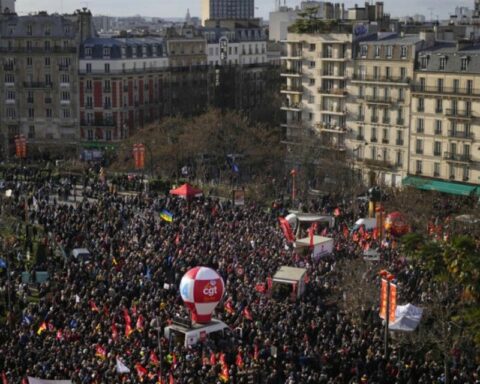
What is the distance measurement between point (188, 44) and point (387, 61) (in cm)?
3298

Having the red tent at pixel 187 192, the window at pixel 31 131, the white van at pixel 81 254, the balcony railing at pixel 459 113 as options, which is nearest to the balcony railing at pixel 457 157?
the balcony railing at pixel 459 113

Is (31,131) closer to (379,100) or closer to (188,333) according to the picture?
(379,100)

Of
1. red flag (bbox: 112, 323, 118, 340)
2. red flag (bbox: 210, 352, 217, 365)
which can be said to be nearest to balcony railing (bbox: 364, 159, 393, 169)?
red flag (bbox: 112, 323, 118, 340)

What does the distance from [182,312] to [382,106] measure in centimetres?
4008

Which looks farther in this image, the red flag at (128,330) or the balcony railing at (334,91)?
the balcony railing at (334,91)

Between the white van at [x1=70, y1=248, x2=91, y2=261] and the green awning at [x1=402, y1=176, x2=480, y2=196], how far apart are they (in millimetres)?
27580

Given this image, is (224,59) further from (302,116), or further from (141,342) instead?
(141,342)

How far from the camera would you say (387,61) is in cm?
7006

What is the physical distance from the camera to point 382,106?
71.2m

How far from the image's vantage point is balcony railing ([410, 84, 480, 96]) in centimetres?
6375

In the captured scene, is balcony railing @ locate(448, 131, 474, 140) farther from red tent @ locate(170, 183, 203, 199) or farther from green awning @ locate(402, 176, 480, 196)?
red tent @ locate(170, 183, 203, 199)

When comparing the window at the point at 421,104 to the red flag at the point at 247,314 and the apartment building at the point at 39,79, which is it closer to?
the apartment building at the point at 39,79

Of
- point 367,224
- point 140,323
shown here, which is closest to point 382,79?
point 367,224

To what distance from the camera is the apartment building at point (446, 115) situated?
6412cm
